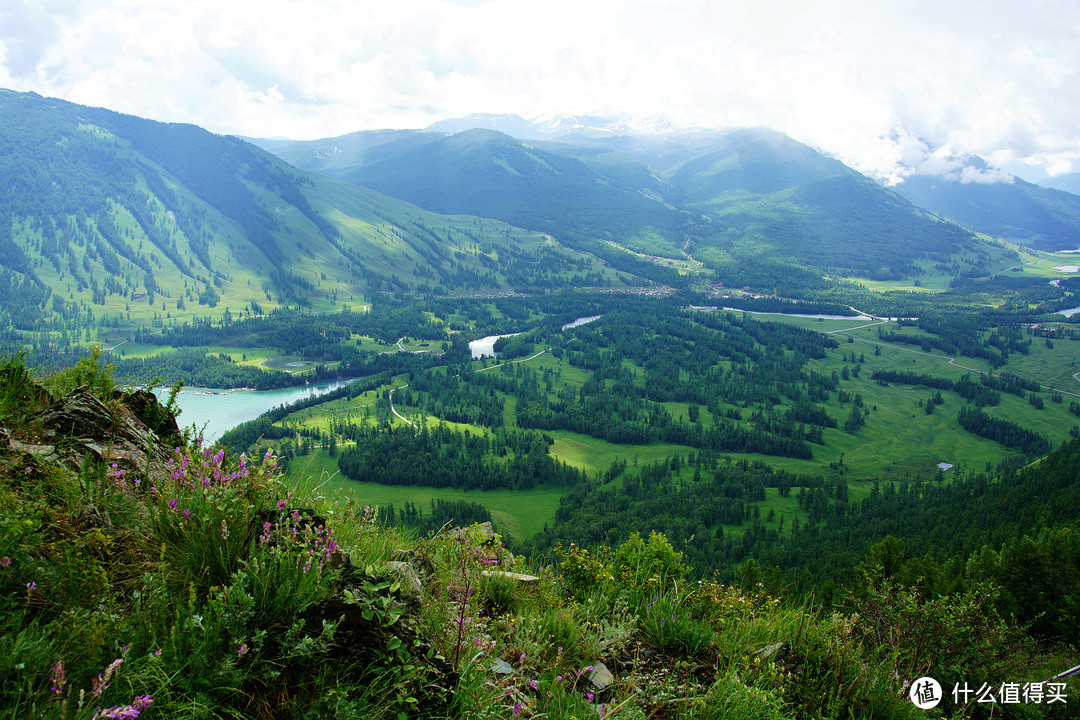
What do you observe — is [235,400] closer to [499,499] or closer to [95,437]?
[499,499]

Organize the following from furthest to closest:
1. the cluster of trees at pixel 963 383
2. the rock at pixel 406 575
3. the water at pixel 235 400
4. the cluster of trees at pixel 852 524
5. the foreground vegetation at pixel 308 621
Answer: the cluster of trees at pixel 963 383, the water at pixel 235 400, the cluster of trees at pixel 852 524, the rock at pixel 406 575, the foreground vegetation at pixel 308 621

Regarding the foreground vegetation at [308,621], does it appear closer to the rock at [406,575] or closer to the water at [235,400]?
the rock at [406,575]

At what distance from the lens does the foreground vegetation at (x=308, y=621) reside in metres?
3.67

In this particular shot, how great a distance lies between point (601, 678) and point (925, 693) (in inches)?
162

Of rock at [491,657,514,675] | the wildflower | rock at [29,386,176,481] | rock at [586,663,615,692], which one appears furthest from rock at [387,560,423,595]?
rock at [29,386,176,481]

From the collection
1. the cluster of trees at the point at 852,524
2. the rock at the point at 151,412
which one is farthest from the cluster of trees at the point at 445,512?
the rock at the point at 151,412

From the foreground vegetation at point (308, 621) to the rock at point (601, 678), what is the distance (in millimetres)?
21

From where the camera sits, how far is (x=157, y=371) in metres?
142

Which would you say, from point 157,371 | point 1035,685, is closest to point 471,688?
point 1035,685

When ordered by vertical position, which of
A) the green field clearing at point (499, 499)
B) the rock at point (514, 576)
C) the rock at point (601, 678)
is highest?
the rock at point (514, 576)

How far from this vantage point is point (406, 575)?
5199 millimetres

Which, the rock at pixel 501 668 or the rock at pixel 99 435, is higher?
the rock at pixel 99 435

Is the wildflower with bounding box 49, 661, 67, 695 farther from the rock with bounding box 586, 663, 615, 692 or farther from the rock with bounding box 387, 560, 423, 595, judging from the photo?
the rock with bounding box 586, 663, 615, 692

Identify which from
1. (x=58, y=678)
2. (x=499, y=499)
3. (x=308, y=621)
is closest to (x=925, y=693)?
(x=308, y=621)
